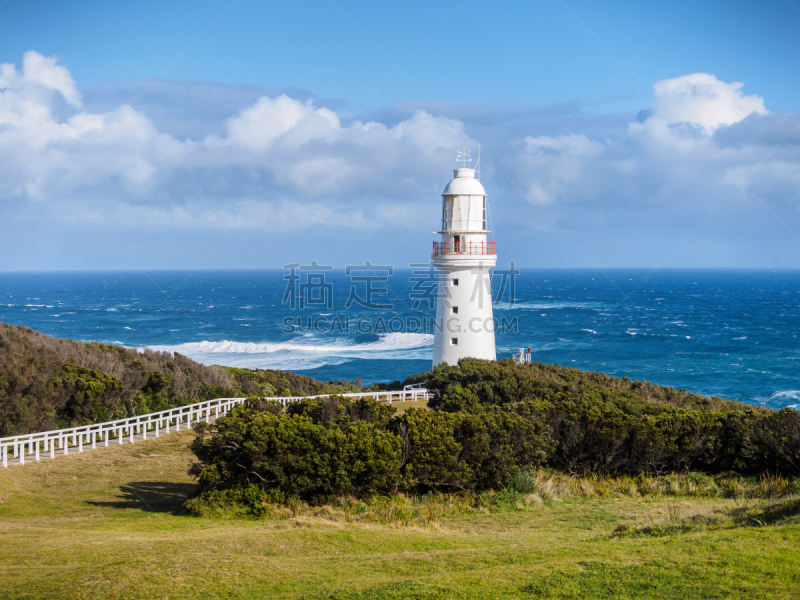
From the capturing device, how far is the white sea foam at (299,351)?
164 feet

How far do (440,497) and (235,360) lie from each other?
134 feet

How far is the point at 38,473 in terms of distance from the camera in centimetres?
1271

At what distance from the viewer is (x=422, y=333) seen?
63.9 m

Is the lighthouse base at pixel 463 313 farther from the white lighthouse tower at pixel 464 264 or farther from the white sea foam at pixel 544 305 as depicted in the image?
the white sea foam at pixel 544 305

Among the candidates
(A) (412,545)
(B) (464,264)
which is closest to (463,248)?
(B) (464,264)

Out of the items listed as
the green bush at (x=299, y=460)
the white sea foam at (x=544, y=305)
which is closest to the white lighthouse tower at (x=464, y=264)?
the green bush at (x=299, y=460)

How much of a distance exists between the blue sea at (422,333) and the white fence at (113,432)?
18.1 meters

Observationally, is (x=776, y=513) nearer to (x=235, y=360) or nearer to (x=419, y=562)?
(x=419, y=562)

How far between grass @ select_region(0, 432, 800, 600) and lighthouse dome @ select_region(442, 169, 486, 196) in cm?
1025

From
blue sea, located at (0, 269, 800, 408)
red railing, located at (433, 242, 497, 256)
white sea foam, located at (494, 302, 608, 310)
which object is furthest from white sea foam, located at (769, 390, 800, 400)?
white sea foam, located at (494, 302, 608, 310)

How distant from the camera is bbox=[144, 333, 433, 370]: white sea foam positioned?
5012cm

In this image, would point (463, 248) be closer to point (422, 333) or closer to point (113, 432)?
point (113, 432)

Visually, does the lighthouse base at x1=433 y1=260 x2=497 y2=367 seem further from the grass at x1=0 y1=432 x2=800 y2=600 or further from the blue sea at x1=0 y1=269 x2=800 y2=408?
the blue sea at x1=0 y1=269 x2=800 y2=408

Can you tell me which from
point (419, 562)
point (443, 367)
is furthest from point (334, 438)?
point (443, 367)
